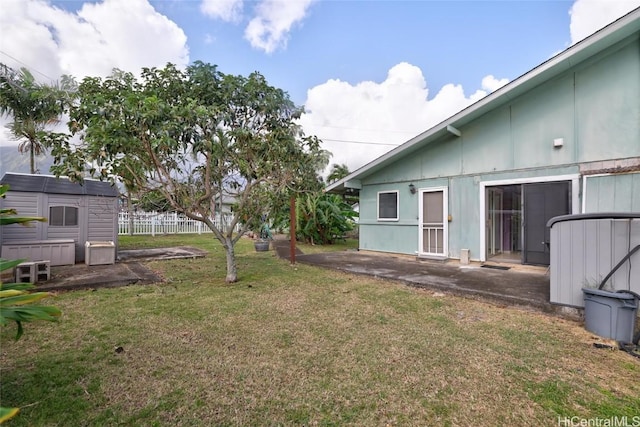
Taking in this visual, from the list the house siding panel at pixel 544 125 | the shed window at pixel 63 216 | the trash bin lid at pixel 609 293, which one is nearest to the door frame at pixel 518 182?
the house siding panel at pixel 544 125

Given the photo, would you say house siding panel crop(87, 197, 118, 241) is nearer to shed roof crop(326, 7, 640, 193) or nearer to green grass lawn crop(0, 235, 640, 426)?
green grass lawn crop(0, 235, 640, 426)

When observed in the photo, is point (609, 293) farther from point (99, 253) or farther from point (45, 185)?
point (45, 185)

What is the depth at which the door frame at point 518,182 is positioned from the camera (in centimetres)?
640

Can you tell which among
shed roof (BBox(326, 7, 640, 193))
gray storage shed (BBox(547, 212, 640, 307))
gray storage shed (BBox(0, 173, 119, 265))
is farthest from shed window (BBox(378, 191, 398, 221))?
gray storage shed (BBox(0, 173, 119, 265))

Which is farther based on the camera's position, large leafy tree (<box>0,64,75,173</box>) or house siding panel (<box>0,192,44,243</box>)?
large leafy tree (<box>0,64,75,173</box>)

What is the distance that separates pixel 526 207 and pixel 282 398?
7.66 meters

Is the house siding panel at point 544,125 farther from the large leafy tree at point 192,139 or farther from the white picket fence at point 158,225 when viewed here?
the white picket fence at point 158,225

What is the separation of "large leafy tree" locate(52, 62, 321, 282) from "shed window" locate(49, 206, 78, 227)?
4436mm

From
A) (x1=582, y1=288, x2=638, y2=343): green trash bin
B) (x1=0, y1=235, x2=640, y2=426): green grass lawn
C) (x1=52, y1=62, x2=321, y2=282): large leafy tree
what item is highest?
(x1=52, y1=62, x2=321, y2=282): large leafy tree

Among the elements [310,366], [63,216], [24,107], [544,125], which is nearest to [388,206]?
[544,125]

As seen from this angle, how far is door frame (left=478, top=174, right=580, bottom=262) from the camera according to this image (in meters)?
6.40

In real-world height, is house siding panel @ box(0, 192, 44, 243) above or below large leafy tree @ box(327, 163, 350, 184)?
below

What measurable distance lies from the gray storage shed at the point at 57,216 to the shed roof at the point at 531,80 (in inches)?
325

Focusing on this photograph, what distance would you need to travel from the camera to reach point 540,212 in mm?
7344
